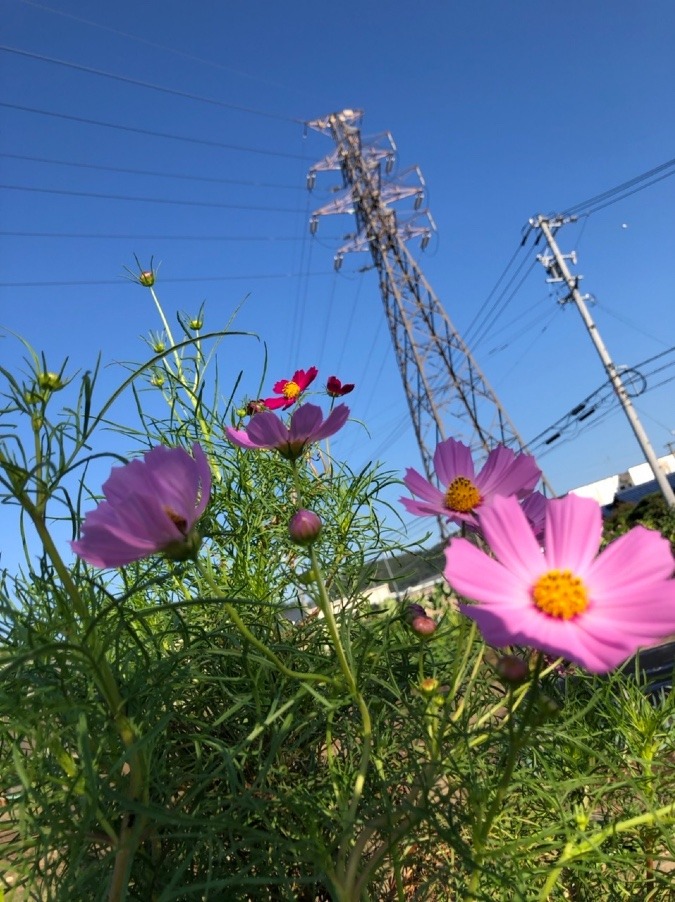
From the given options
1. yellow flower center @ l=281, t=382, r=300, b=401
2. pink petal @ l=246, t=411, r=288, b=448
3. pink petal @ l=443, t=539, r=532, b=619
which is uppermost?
yellow flower center @ l=281, t=382, r=300, b=401

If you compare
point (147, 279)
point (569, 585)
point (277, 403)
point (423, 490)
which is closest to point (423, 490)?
point (423, 490)

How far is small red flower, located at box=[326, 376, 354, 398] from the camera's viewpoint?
0.86 m

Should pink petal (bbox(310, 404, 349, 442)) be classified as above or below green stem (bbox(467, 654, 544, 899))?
above

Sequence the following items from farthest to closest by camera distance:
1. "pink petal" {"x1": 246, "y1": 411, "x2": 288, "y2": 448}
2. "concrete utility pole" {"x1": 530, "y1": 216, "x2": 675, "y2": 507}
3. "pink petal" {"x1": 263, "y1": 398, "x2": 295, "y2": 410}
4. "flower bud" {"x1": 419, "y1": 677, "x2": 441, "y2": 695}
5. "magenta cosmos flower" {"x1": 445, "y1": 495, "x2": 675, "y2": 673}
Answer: "concrete utility pole" {"x1": 530, "y1": 216, "x2": 675, "y2": 507}
"pink petal" {"x1": 263, "y1": 398, "x2": 295, "y2": 410}
"pink petal" {"x1": 246, "y1": 411, "x2": 288, "y2": 448}
"flower bud" {"x1": 419, "y1": 677, "x2": 441, "y2": 695}
"magenta cosmos flower" {"x1": 445, "y1": 495, "x2": 675, "y2": 673}

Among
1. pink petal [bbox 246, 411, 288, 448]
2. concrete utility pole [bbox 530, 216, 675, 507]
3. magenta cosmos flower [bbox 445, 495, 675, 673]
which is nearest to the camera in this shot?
magenta cosmos flower [bbox 445, 495, 675, 673]

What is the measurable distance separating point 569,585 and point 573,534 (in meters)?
0.04

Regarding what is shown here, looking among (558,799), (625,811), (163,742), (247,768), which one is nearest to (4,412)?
(163,742)

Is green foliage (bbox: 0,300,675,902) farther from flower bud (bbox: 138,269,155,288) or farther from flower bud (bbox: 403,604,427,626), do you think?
flower bud (bbox: 138,269,155,288)

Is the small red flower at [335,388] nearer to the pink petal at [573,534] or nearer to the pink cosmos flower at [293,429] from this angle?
the pink cosmos flower at [293,429]

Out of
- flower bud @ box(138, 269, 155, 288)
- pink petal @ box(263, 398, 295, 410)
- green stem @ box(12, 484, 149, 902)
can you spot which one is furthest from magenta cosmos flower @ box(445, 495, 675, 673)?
flower bud @ box(138, 269, 155, 288)

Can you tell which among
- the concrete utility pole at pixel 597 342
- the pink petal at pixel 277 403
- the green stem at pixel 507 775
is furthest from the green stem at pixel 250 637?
the concrete utility pole at pixel 597 342

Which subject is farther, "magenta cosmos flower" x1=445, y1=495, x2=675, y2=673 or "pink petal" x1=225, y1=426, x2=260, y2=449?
"pink petal" x1=225, y1=426, x2=260, y2=449

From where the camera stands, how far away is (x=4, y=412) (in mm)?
473

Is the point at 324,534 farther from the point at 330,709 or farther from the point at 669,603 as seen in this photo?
the point at 669,603
